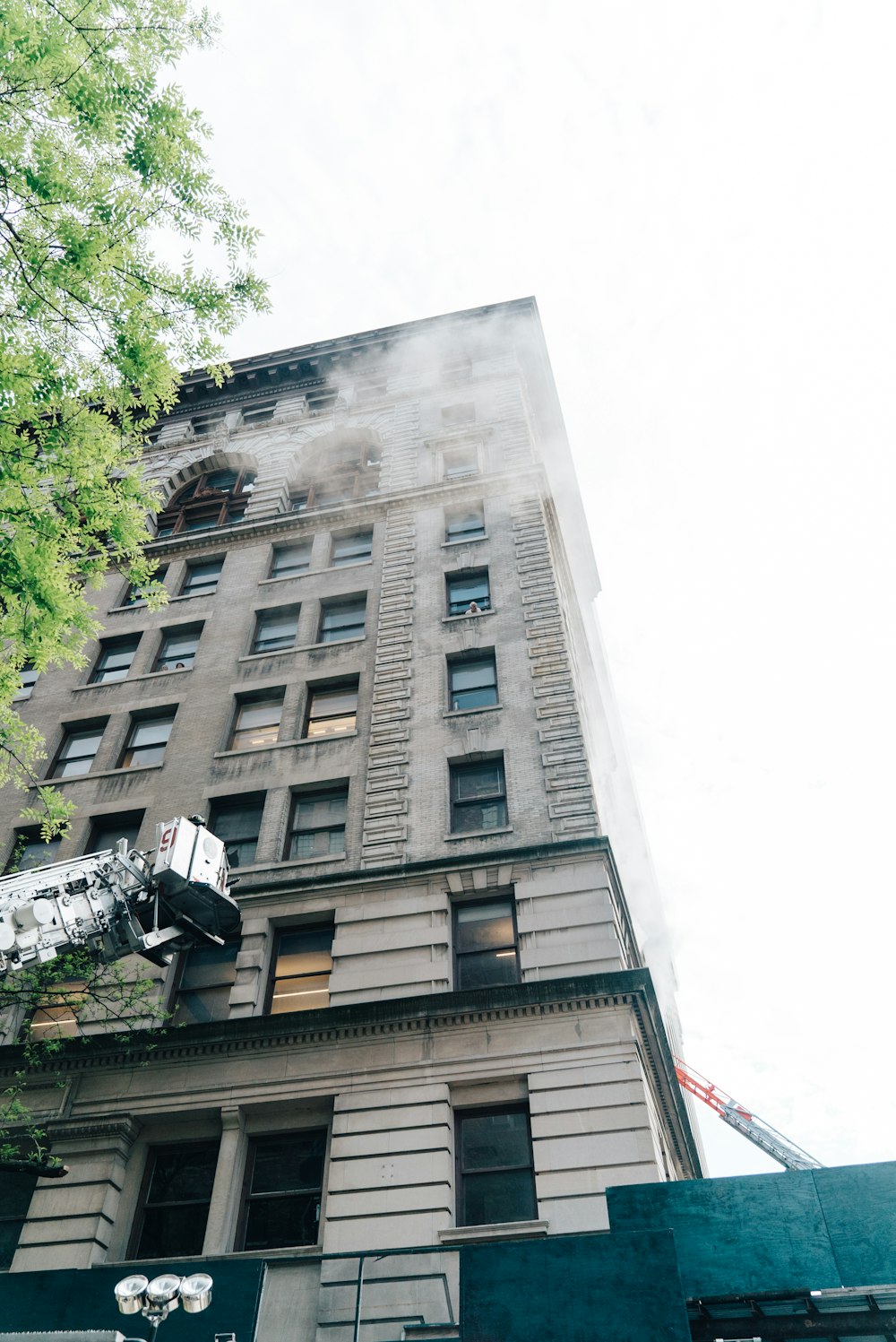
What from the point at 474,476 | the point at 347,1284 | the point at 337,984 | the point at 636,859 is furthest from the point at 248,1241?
the point at 636,859

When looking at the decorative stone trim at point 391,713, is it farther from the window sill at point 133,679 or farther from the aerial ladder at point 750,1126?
the aerial ladder at point 750,1126

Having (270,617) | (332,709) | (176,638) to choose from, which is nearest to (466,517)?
(270,617)

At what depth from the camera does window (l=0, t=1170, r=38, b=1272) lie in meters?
13.3

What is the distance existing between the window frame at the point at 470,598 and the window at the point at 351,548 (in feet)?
10.6

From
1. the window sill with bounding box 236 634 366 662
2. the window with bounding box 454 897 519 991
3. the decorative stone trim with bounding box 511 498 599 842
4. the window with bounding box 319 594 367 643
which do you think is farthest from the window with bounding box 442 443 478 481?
the window with bounding box 454 897 519 991

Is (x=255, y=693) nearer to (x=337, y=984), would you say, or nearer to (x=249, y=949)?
(x=249, y=949)

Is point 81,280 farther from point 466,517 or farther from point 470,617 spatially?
point 466,517

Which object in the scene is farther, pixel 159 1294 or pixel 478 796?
pixel 478 796

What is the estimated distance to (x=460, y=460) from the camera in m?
29.0

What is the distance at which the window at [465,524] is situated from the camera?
25.2 m

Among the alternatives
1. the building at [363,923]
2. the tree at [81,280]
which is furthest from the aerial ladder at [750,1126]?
the tree at [81,280]

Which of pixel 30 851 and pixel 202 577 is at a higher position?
pixel 202 577

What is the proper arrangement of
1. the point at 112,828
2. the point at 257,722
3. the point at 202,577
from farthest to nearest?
the point at 202,577
the point at 257,722
the point at 112,828

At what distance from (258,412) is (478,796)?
22546 mm
